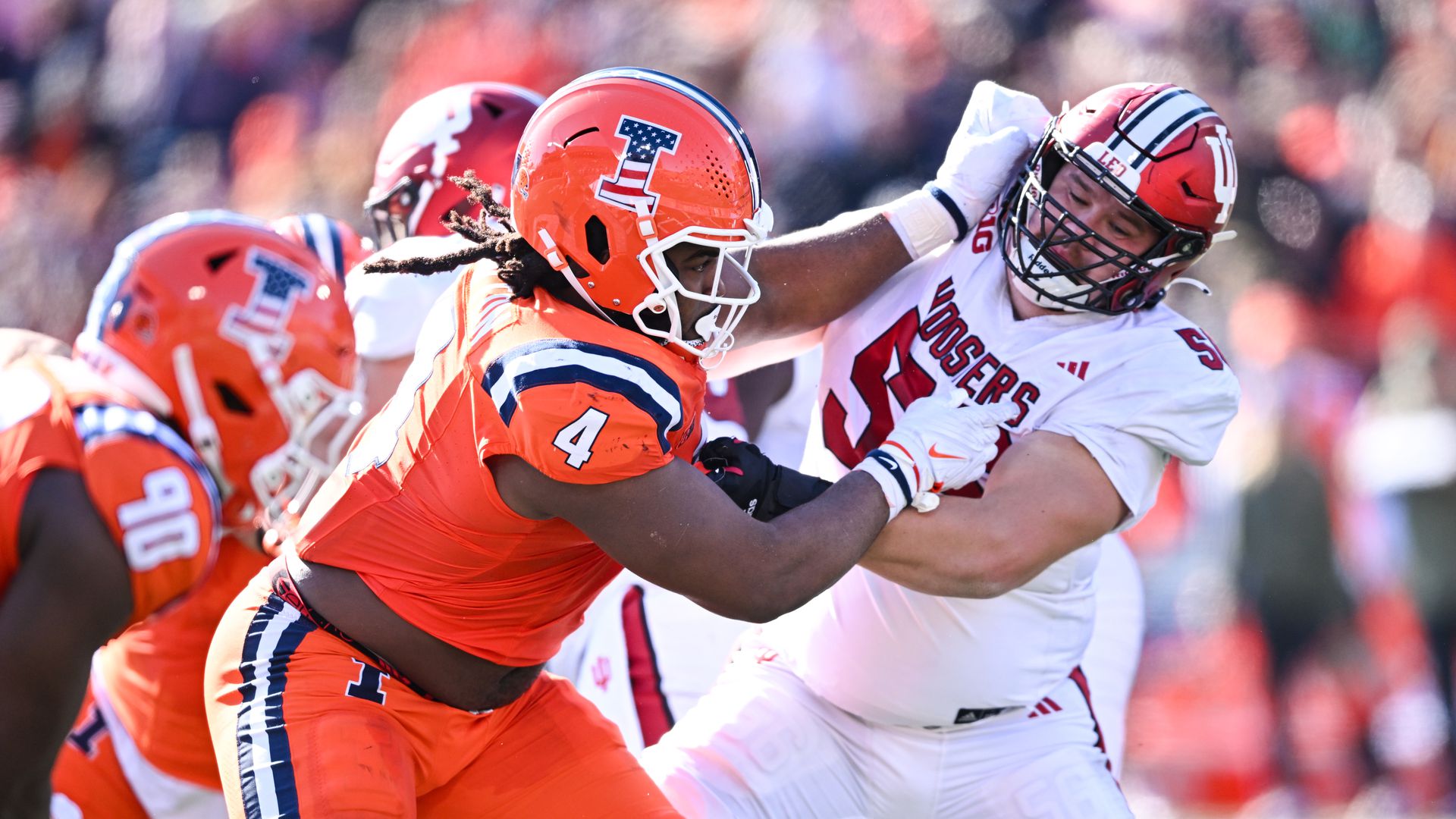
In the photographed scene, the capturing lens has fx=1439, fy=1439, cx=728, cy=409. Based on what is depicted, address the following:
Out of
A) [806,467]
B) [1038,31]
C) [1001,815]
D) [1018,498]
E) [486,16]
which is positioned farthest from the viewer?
[486,16]

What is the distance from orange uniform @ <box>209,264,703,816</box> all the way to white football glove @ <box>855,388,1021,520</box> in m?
0.37

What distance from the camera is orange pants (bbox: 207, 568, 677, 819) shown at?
240cm

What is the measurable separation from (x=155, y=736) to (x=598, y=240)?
178 cm

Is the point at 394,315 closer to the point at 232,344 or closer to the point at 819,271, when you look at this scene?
the point at 232,344

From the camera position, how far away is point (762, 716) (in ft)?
10.3

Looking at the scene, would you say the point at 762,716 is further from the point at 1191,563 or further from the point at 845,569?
the point at 1191,563

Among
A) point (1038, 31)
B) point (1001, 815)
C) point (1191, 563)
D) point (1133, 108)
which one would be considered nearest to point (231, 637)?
point (1001, 815)

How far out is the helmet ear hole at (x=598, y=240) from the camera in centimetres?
242

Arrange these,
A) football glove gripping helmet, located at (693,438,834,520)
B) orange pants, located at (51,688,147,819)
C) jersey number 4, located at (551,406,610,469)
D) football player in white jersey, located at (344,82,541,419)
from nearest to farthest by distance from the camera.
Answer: jersey number 4, located at (551,406,610,469), football glove gripping helmet, located at (693,438,834,520), orange pants, located at (51,688,147,819), football player in white jersey, located at (344,82,541,419)

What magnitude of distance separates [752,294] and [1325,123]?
4.25m

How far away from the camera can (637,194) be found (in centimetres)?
240

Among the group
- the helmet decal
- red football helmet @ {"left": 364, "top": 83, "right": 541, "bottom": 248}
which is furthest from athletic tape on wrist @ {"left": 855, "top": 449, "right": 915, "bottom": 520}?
red football helmet @ {"left": 364, "top": 83, "right": 541, "bottom": 248}

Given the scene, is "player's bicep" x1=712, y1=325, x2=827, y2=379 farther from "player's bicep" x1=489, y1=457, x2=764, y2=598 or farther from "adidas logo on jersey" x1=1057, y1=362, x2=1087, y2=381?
"player's bicep" x1=489, y1=457, x2=764, y2=598

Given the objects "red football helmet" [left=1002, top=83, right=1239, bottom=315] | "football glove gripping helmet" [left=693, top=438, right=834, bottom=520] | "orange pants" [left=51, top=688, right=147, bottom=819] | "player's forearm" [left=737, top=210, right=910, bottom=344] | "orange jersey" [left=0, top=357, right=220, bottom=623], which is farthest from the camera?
"orange pants" [left=51, top=688, right=147, bottom=819]
